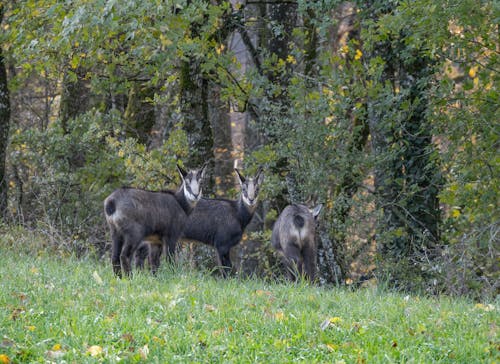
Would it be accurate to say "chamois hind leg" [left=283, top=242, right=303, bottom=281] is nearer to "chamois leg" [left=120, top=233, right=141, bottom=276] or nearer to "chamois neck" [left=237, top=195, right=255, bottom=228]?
"chamois neck" [left=237, top=195, right=255, bottom=228]

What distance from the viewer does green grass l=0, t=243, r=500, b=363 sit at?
23.5 feet

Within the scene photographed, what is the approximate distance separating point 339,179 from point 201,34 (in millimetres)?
4017

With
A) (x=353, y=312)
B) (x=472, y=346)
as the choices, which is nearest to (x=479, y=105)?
(x=353, y=312)

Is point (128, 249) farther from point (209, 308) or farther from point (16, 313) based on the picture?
point (16, 313)

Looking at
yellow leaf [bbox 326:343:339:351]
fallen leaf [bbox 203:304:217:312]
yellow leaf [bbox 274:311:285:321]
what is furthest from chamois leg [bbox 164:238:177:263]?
yellow leaf [bbox 326:343:339:351]

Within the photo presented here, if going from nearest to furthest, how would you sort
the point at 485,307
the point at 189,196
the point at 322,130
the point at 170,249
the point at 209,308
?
the point at 209,308
the point at 485,307
the point at 170,249
the point at 189,196
the point at 322,130

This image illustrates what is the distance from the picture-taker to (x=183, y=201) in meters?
14.9

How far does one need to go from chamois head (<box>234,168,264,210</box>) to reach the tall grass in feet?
17.0

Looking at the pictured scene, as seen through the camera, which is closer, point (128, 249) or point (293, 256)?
point (128, 249)

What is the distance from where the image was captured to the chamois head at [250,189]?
15836 mm

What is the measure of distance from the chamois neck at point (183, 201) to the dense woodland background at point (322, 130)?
3.89 ft

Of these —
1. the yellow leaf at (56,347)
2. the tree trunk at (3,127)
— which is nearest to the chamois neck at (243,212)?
the tree trunk at (3,127)

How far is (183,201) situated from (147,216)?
5.10ft

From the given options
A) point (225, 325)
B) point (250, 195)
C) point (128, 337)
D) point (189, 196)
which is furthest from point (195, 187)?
point (128, 337)
